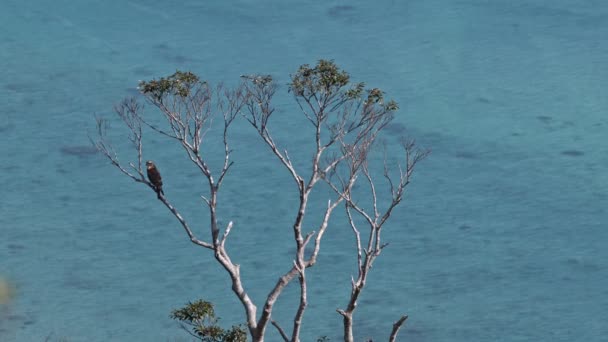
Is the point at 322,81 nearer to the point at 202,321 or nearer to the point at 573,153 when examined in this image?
the point at 202,321

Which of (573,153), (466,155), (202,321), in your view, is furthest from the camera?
(466,155)

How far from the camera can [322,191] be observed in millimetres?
32500

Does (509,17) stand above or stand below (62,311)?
above

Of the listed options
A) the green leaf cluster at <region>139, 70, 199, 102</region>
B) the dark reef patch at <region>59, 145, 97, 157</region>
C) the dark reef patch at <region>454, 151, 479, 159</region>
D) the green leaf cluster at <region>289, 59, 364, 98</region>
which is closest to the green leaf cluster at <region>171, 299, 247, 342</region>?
the green leaf cluster at <region>139, 70, 199, 102</region>

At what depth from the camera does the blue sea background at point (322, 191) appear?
27.4 m

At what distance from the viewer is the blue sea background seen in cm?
2738

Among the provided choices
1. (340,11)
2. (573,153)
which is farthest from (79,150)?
(573,153)

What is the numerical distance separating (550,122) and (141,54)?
37.0 feet

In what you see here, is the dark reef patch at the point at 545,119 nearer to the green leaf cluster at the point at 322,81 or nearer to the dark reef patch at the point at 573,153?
the dark reef patch at the point at 573,153

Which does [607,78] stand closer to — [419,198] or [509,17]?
[509,17]

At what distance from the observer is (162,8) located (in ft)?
137

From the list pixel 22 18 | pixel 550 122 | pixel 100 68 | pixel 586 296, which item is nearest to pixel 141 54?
pixel 100 68

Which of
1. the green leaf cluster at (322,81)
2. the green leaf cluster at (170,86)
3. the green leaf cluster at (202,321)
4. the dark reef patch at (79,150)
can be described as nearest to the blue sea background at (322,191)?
the dark reef patch at (79,150)

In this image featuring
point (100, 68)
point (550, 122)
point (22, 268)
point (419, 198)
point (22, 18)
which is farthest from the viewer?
point (22, 18)
